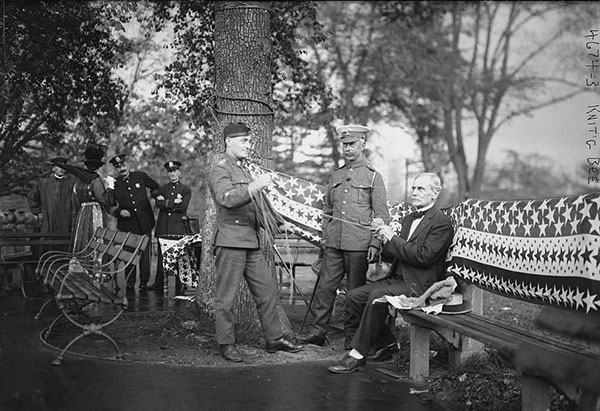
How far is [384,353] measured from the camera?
20.7ft

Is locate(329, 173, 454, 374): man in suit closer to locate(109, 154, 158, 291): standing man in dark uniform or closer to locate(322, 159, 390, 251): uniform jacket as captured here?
locate(322, 159, 390, 251): uniform jacket

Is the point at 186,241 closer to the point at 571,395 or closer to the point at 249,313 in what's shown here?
the point at 249,313

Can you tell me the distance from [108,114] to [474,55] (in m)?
6.78

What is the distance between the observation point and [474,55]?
13.5m

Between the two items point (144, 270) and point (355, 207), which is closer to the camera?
point (355, 207)

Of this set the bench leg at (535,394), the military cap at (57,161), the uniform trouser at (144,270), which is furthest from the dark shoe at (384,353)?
the uniform trouser at (144,270)

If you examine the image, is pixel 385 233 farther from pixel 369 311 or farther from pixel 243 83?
pixel 243 83

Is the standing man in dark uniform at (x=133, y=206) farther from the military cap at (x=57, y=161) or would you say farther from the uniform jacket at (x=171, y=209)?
the military cap at (x=57, y=161)

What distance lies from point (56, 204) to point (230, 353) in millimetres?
5048

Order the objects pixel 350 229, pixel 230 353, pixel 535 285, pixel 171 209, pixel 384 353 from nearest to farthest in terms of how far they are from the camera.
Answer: pixel 535 285 → pixel 230 353 → pixel 384 353 → pixel 350 229 → pixel 171 209

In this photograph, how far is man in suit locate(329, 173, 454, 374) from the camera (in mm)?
5910

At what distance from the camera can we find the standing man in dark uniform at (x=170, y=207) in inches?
432

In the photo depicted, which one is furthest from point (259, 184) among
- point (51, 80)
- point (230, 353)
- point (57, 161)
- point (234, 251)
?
point (57, 161)

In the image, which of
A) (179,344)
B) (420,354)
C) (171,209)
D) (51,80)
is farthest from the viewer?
(171,209)
